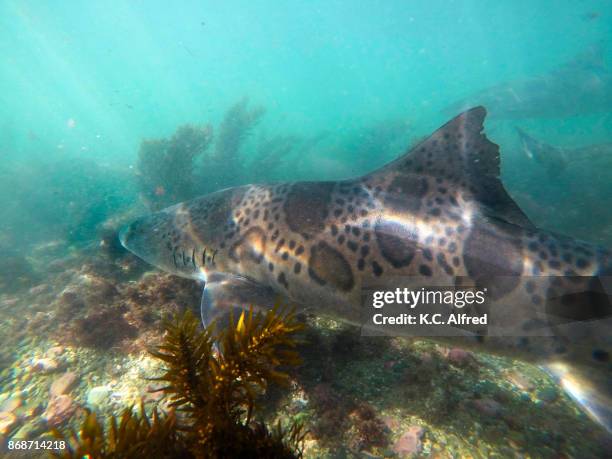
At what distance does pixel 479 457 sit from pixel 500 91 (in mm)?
31439

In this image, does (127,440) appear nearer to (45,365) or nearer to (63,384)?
(63,384)

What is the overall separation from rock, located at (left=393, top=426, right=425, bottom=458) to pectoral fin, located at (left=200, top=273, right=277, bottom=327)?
5.80ft

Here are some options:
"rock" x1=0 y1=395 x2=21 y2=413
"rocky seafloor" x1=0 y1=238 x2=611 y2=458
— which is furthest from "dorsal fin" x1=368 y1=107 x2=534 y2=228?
"rock" x1=0 y1=395 x2=21 y2=413

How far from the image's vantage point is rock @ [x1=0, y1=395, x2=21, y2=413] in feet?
12.3

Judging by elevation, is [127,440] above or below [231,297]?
below

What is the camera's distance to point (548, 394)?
3.48 meters

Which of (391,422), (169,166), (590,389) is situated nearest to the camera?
(590,389)

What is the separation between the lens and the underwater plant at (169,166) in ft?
49.7

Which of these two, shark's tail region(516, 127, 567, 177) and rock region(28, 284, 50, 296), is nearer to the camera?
rock region(28, 284, 50, 296)

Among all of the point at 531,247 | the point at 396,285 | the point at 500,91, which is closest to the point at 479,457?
the point at 396,285

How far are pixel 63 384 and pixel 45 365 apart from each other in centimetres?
73

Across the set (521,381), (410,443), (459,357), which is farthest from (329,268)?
(521,381)

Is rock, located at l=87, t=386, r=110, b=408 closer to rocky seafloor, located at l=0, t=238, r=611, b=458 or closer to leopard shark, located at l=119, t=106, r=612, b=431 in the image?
rocky seafloor, located at l=0, t=238, r=611, b=458

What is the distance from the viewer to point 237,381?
77.8 inches
